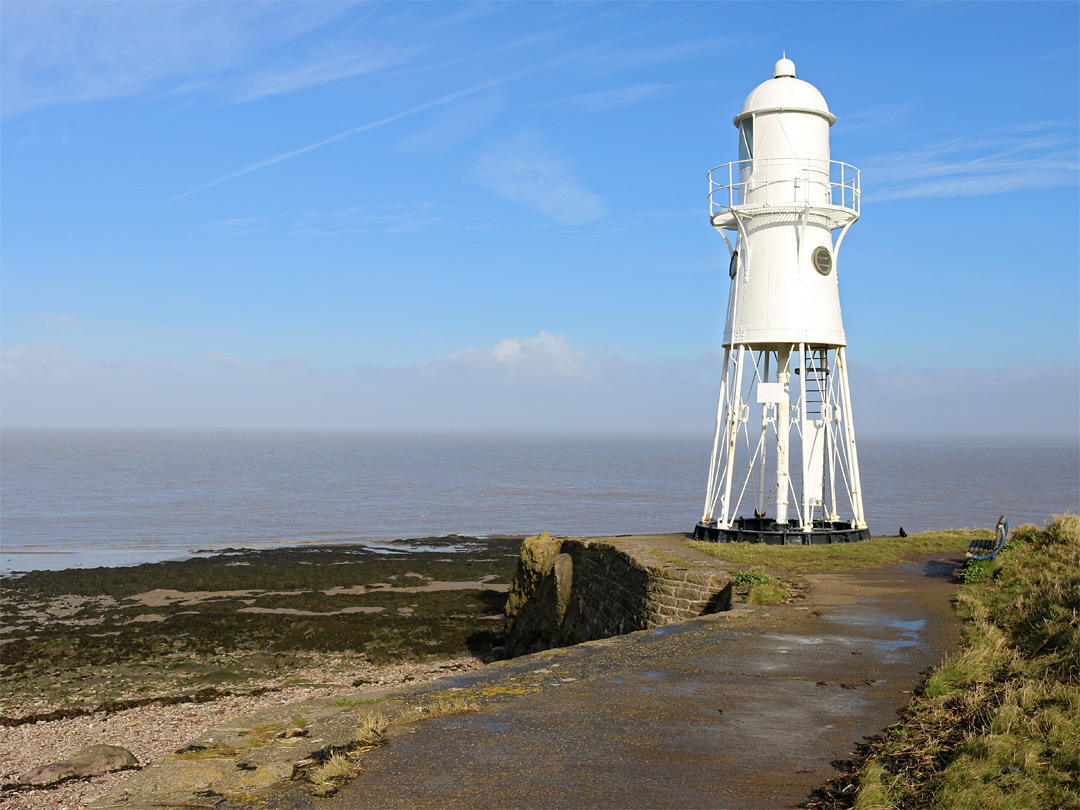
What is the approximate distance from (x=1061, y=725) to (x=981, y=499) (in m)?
55.3

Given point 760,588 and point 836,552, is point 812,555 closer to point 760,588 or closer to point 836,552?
point 836,552

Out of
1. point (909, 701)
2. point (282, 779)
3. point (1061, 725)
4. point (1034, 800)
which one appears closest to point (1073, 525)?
point (909, 701)

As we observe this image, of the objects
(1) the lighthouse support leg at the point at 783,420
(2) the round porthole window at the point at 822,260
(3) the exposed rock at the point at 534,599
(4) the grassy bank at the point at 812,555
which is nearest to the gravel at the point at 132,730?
(3) the exposed rock at the point at 534,599

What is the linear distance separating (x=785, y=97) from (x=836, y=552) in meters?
11.4

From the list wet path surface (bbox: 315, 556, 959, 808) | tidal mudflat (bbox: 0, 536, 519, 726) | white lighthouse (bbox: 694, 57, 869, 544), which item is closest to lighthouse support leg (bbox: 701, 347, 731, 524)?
white lighthouse (bbox: 694, 57, 869, 544)

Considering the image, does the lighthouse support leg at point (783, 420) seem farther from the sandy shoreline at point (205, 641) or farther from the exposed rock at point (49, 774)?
the exposed rock at point (49, 774)

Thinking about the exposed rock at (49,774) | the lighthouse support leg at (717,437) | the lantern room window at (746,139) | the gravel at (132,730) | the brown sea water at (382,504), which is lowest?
the gravel at (132,730)

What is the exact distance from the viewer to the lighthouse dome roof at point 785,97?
22.4 metres

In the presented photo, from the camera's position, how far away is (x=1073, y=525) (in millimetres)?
17016

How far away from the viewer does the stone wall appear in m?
16.1

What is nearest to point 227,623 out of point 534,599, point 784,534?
point 534,599

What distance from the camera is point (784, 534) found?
2144 centimetres

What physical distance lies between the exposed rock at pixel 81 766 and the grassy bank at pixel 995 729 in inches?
382

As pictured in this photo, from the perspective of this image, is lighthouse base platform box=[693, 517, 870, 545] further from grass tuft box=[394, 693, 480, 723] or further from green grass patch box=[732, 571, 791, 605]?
grass tuft box=[394, 693, 480, 723]
